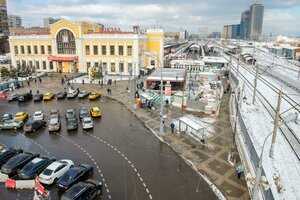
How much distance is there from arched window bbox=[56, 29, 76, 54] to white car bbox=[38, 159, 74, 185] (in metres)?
51.3

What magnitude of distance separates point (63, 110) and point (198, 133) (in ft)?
67.7

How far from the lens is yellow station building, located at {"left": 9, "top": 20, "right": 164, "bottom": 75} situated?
61000 millimetres

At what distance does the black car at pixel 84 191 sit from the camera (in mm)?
14430

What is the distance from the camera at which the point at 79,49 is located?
206 feet

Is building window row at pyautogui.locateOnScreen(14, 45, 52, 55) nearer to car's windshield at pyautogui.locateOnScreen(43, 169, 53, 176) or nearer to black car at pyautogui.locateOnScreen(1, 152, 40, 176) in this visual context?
black car at pyautogui.locateOnScreen(1, 152, 40, 176)

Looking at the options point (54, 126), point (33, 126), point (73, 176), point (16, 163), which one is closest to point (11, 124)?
point (33, 126)

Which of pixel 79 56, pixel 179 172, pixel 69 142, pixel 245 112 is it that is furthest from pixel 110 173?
pixel 79 56

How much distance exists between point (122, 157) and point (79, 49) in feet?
160

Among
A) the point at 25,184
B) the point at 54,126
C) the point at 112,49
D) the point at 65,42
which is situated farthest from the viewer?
the point at 65,42

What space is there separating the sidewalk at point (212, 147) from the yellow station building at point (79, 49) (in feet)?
82.8

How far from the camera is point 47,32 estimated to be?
66.0 meters

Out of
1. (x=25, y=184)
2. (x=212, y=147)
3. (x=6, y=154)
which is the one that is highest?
(x=6, y=154)

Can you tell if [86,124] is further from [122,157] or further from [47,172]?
[47,172]

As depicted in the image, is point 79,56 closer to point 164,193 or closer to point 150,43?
point 150,43
